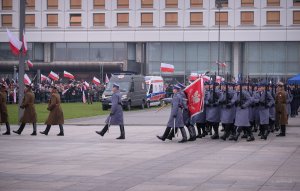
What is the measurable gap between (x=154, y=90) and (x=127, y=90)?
7.06m

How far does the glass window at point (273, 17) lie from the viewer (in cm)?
7369

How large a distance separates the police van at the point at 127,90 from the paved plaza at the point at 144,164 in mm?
21722

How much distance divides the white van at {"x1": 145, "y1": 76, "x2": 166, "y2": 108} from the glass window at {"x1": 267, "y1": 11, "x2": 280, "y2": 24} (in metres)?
23.9

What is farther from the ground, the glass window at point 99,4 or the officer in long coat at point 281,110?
the glass window at point 99,4

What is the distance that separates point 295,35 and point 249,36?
4887 millimetres

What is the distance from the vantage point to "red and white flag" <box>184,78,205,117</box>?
2073 centimetres

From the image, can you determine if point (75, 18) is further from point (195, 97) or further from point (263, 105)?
point (195, 97)

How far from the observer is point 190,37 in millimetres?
75125

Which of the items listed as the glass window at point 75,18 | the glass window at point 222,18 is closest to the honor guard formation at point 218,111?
the glass window at point 222,18

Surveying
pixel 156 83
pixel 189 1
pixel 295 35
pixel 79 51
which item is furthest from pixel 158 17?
pixel 156 83

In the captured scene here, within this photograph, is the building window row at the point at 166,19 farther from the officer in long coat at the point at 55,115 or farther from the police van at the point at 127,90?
the officer in long coat at the point at 55,115

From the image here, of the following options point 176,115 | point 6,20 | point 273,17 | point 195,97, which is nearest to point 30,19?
point 6,20

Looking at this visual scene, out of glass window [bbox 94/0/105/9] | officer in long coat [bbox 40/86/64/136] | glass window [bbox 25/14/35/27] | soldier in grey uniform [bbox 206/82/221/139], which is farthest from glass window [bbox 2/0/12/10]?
soldier in grey uniform [bbox 206/82/221/139]

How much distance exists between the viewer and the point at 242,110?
20828 mm
